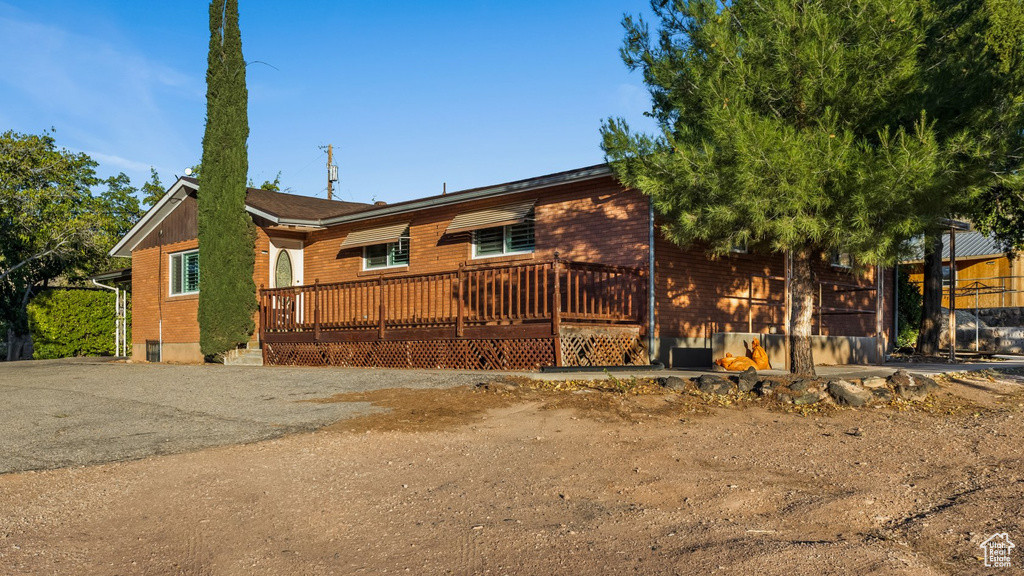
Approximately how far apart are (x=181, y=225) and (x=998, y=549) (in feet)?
67.7

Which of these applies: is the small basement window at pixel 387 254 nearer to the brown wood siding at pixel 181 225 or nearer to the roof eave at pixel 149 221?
the brown wood siding at pixel 181 225

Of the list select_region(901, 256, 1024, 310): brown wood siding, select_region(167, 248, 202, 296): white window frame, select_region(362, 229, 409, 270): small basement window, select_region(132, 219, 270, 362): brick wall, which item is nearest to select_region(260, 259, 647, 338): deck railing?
select_region(362, 229, 409, 270): small basement window

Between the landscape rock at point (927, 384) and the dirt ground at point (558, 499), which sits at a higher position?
the landscape rock at point (927, 384)

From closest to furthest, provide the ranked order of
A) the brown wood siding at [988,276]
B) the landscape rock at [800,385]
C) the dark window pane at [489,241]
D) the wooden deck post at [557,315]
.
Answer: the landscape rock at [800,385] < the wooden deck post at [557,315] < the dark window pane at [489,241] < the brown wood siding at [988,276]

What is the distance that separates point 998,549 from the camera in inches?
166

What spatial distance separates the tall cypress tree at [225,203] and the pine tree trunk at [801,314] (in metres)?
11.9

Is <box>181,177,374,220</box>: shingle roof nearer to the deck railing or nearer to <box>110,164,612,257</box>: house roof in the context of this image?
<box>110,164,612,257</box>: house roof

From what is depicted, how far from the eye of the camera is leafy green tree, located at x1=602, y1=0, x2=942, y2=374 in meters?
9.12

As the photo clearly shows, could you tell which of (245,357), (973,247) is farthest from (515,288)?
(973,247)

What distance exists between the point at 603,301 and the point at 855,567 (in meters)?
10.3

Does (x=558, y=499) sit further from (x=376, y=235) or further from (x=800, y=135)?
(x=376, y=235)

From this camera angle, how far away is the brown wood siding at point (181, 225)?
68.6 feet

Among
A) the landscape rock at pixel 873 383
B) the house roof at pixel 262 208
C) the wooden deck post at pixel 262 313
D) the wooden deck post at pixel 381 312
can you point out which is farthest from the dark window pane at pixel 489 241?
the landscape rock at pixel 873 383

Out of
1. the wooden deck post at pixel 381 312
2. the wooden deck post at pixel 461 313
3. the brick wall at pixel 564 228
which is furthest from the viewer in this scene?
the wooden deck post at pixel 381 312
